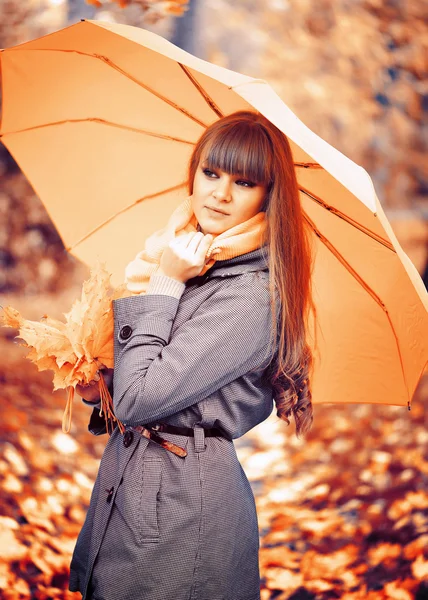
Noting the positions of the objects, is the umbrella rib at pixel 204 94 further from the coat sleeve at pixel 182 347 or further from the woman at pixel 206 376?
the coat sleeve at pixel 182 347

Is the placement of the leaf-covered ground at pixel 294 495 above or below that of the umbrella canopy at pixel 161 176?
below

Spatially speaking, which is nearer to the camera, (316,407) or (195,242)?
(195,242)

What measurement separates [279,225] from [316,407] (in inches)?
187

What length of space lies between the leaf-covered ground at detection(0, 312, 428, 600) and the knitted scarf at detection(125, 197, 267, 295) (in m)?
1.83

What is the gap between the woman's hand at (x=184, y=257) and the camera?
1.95 m

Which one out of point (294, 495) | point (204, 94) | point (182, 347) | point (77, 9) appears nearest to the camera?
point (182, 347)

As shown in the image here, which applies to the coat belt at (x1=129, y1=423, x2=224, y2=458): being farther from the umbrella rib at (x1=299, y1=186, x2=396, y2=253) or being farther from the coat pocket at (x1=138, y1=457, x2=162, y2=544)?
the umbrella rib at (x1=299, y1=186, x2=396, y2=253)

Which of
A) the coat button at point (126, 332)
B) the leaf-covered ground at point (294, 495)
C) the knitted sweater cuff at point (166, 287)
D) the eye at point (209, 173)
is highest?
the eye at point (209, 173)

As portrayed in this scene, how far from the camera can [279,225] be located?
2080 millimetres

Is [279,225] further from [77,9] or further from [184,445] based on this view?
[77,9]

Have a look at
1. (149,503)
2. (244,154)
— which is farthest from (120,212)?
(149,503)

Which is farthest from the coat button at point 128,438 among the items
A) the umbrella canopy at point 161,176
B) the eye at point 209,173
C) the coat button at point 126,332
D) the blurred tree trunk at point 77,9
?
the blurred tree trunk at point 77,9

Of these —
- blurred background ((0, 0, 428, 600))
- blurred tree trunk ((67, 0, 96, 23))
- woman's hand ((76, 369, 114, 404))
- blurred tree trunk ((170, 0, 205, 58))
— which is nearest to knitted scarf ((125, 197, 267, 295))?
woman's hand ((76, 369, 114, 404))

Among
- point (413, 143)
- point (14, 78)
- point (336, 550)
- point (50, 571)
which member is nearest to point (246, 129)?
point (14, 78)
